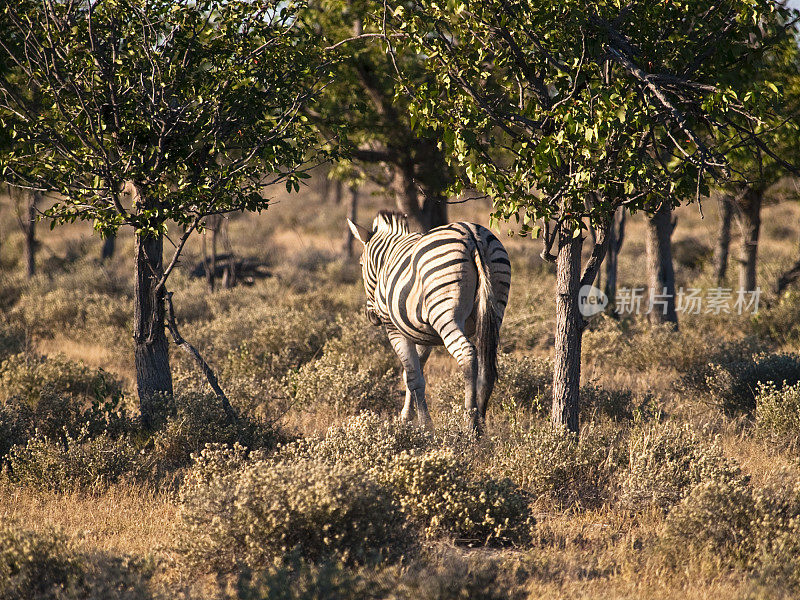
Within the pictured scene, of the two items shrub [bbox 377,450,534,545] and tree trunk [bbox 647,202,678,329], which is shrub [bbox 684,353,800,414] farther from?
shrub [bbox 377,450,534,545]

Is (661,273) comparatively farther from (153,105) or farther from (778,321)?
(153,105)

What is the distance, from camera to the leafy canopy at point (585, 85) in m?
5.64

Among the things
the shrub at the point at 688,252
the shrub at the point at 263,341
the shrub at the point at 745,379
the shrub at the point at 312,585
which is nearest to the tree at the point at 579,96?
the shrub at the point at 745,379

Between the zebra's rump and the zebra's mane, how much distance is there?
723 mm

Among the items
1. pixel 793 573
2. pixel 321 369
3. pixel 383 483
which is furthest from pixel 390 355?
pixel 793 573

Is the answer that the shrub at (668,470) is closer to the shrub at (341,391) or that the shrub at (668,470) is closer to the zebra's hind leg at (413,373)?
the zebra's hind leg at (413,373)

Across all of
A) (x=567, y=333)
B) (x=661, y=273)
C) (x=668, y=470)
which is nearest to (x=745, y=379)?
(x=567, y=333)

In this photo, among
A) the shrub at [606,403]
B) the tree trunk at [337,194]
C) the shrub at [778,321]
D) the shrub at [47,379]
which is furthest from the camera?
the tree trunk at [337,194]

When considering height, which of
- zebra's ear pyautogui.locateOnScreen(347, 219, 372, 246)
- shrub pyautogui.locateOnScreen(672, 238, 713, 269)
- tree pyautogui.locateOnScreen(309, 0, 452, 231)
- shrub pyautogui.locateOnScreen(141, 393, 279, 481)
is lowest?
shrub pyautogui.locateOnScreen(141, 393, 279, 481)

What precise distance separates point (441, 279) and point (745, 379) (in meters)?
3.99

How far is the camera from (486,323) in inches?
269

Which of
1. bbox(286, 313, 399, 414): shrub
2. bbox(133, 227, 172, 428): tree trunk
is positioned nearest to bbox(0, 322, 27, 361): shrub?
bbox(133, 227, 172, 428): tree trunk

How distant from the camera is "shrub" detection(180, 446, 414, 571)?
4.53 metres

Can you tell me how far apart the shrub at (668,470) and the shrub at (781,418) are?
146 centimetres
